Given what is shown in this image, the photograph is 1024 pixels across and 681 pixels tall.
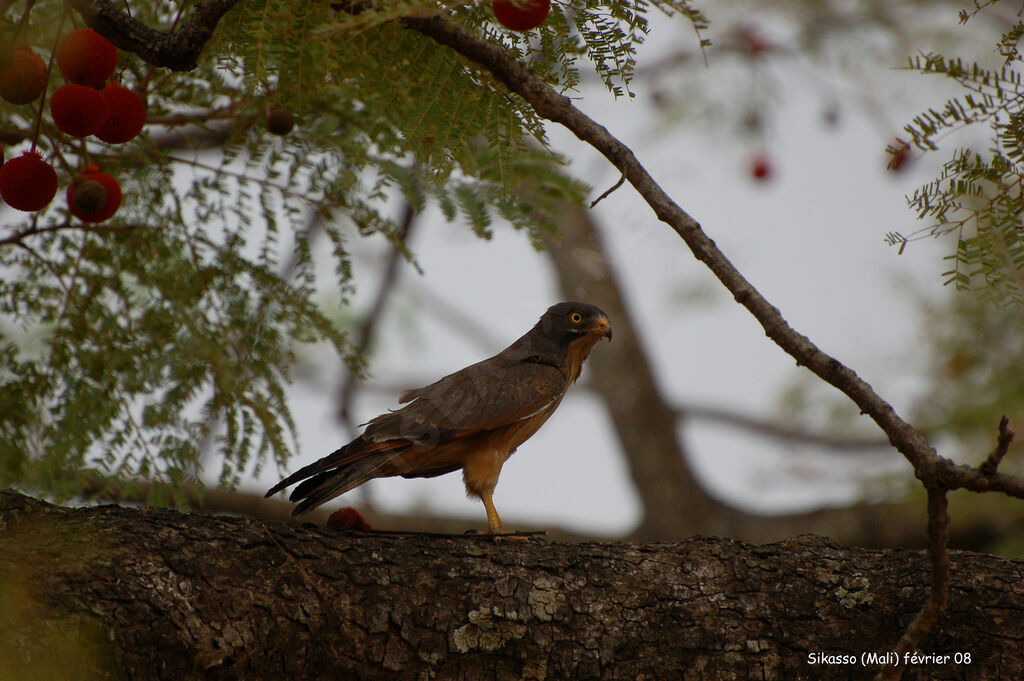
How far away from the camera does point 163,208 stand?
14.6ft

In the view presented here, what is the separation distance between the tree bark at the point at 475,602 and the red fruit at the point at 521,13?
180cm

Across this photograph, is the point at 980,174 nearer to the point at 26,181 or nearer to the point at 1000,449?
the point at 1000,449

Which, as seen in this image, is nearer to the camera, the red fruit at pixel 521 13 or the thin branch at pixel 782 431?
the red fruit at pixel 521 13

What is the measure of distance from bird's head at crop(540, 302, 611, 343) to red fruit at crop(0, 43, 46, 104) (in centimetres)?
298

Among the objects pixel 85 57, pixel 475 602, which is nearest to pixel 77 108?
pixel 85 57

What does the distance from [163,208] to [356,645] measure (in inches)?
91.4

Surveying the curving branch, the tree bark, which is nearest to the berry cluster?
the curving branch

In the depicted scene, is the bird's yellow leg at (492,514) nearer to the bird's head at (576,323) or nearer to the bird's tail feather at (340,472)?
the bird's tail feather at (340,472)

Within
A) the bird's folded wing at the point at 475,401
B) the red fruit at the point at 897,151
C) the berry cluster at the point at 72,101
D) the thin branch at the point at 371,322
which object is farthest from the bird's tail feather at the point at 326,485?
the thin branch at the point at 371,322

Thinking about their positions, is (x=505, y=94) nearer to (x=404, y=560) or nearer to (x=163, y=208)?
(x=404, y=560)

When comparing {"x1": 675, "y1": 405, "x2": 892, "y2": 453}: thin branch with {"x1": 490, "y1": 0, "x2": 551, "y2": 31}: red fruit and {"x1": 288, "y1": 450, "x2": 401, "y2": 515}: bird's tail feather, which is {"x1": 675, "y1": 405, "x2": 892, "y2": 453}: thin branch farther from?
{"x1": 490, "y1": 0, "x2": 551, "y2": 31}: red fruit

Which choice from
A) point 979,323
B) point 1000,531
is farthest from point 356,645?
point 979,323

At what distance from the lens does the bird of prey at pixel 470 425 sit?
4090mm

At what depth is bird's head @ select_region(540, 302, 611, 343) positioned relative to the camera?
5266 mm
